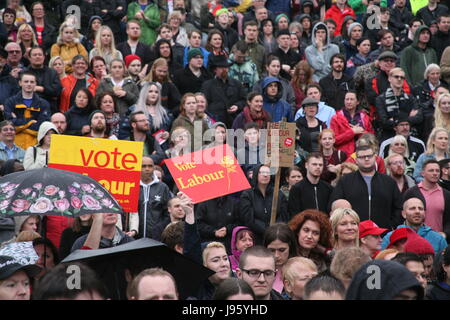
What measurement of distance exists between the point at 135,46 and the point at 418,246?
334 inches

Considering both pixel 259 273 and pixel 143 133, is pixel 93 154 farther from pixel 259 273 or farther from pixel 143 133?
pixel 143 133

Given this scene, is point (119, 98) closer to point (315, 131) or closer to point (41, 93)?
point (41, 93)

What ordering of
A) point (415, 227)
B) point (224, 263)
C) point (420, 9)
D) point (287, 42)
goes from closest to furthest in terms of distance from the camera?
1. point (224, 263)
2. point (415, 227)
3. point (287, 42)
4. point (420, 9)

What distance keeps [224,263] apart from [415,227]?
10.1ft

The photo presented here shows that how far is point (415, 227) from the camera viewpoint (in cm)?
1034

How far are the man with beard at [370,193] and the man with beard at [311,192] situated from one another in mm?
228

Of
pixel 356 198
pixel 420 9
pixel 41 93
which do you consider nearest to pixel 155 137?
pixel 41 93

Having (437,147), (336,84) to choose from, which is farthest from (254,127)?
(336,84)

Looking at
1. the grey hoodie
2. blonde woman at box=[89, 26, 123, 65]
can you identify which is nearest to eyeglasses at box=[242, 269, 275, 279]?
blonde woman at box=[89, 26, 123, 65]

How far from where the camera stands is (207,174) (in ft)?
33.2

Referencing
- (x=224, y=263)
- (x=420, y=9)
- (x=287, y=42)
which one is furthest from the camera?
(x=420, y=9)

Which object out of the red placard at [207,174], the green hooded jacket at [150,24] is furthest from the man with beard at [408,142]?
the green hooded jacket at [150,24]

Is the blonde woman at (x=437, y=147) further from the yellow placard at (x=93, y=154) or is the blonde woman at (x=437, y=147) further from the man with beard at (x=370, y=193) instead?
the yellow placard at (x=93, y=154)

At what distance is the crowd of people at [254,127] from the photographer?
25.2 ft
